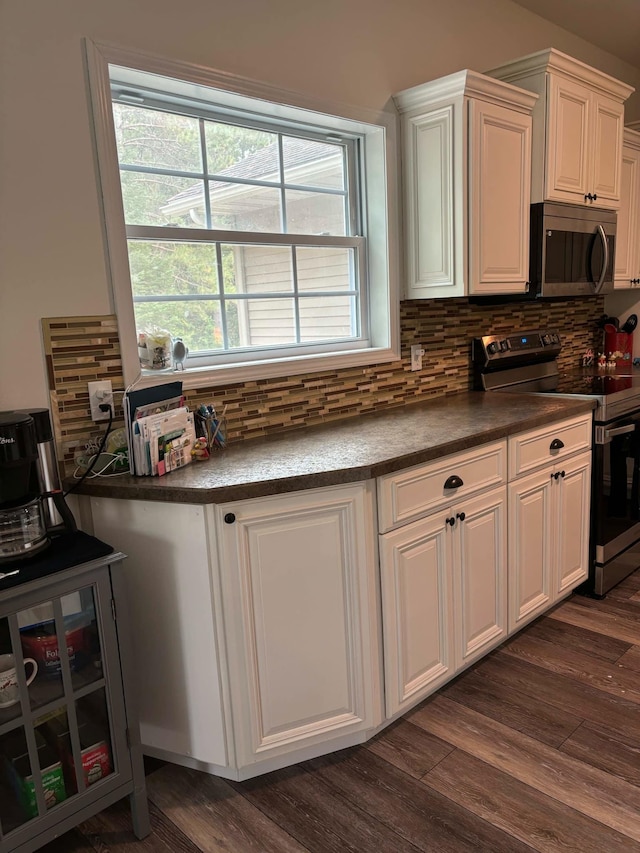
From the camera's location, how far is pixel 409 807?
1711 mm

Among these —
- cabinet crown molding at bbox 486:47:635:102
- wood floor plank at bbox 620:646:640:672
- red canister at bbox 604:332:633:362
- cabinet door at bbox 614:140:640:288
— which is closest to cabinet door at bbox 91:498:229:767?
wood floor plank at bbox 620:646:640:672

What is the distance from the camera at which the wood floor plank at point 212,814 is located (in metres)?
1.62

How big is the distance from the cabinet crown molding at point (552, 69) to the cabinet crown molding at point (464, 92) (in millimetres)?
145

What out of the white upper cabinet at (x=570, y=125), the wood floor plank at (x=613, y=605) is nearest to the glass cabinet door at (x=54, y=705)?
the wood floor plank at (x=613, y=605)

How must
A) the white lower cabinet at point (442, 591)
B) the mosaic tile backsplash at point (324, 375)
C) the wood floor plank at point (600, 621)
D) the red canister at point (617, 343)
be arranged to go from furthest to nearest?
the red canister at point (617, 343)
the wood floor plank at point (600, 621)
the white lower cabinet at point (442, 591)
the mosaic tile backsplash at point (324, 375)

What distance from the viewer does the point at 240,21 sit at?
2.08 meters

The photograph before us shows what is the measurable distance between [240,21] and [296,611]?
74.9 inches

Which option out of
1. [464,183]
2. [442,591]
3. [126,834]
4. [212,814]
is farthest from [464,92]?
[126,834]

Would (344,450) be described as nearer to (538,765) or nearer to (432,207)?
(538,765)

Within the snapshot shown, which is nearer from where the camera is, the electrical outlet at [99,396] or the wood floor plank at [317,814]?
the wood floor plank at [317,814]

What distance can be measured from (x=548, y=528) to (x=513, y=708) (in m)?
0.74

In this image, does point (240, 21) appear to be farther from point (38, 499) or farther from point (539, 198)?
point (38, 499)

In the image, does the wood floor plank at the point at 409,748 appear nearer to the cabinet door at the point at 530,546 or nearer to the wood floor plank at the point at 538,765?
the wood floor plank at the point at 538,765

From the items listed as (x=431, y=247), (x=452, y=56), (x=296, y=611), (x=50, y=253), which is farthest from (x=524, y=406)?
(x=50, y=253)
